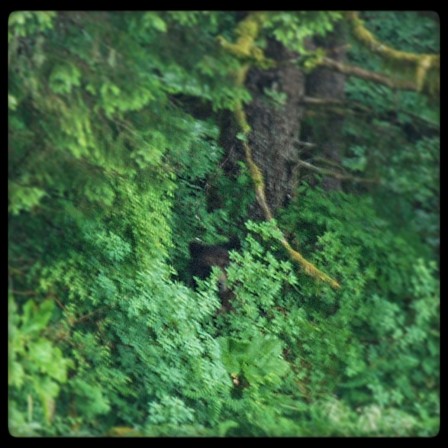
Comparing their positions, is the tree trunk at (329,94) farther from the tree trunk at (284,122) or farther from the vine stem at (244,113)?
the vine stem at (244,113)

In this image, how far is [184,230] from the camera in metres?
4.80

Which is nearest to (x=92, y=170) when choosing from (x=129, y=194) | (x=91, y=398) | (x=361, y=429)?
A: (x=129, y=194)

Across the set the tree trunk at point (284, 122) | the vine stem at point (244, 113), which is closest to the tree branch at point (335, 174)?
the tree trunk at point (284, 122)

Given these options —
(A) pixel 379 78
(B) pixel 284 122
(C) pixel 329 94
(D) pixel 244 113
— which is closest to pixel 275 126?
(B) pixel 284 122

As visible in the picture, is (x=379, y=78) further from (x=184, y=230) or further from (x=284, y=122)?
(x=184, y=230)

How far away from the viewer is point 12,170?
4.09 metres

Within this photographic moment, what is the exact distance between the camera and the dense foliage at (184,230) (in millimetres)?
4121

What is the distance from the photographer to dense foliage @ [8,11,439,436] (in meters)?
4.12

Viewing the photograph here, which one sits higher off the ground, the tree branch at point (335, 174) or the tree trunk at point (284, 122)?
the tree trunk at point (284, 122)

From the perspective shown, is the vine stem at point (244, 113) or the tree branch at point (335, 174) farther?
the tree branch at point (335, 174)

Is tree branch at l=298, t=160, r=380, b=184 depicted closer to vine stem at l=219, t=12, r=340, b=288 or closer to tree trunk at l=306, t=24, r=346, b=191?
tree trunk at l=306, t=24, r=346, b=191

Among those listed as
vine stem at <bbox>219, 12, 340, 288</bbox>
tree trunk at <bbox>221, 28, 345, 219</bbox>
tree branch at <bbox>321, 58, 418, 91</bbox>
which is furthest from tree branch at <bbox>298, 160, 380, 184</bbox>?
tree branch at <bbox>321, 58, 418, 91</bbox>

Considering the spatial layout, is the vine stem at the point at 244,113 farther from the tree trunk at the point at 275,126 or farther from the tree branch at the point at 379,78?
the tree branch at the point at 379,78

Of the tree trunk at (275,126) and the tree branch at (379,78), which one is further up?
the tree branch at (379,78)
